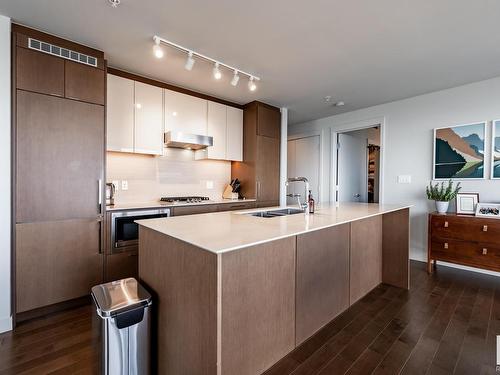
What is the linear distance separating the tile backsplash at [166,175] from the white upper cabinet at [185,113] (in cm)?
41

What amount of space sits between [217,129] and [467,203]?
3.57 m

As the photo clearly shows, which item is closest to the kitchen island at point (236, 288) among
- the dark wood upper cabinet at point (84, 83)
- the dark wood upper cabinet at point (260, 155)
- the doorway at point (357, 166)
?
the dark wood upper cabinet at point (84, 83)

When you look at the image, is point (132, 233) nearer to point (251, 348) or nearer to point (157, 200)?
point (157, 200)

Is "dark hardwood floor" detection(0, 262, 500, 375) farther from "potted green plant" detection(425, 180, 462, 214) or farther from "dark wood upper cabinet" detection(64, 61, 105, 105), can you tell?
"dark wood upper cabinet" detection(64, 61, 105, 105)

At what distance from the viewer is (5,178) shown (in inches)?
77.6

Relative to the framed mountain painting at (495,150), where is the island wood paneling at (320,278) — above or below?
below

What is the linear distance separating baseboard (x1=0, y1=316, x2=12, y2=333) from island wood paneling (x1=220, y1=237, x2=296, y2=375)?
1.96 meters

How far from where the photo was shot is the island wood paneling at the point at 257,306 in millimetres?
1237

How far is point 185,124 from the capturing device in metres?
3.46

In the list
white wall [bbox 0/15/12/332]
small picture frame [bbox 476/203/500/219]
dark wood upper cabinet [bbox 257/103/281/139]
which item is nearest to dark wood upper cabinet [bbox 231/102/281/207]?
dark wood upper cabinet [bbox 257/103/281/139]

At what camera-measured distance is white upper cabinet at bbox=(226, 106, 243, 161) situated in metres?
3.97

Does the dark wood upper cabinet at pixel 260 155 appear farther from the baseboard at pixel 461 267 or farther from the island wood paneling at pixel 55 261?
the baseboard at pixel 461 267

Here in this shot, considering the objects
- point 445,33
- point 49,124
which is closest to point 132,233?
point 49,124

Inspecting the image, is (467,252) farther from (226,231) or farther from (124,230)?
(124,230)
